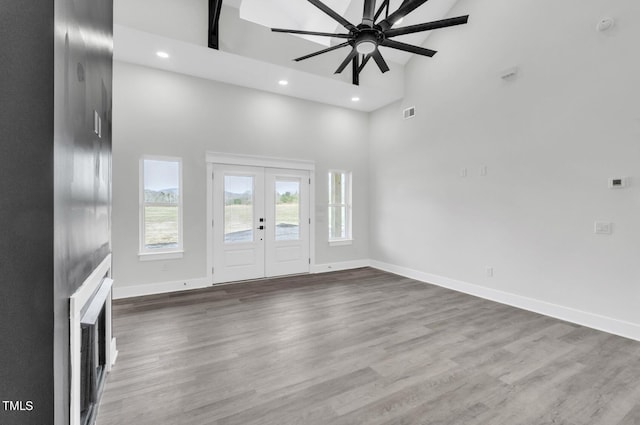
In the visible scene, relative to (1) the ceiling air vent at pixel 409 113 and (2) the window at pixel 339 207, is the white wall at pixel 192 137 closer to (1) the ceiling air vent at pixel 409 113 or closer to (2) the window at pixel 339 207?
(2) the window at pixel 339 207

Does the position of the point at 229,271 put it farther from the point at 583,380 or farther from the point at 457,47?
the point at 457,47

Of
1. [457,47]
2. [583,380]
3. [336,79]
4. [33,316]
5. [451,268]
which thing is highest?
[457,47]

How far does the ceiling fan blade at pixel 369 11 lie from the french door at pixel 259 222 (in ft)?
11.0

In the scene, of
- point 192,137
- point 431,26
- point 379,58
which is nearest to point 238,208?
point 192,137

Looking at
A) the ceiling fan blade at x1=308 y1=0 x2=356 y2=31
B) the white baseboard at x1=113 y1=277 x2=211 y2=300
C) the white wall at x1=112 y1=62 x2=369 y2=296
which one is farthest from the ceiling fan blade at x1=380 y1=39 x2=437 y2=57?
the white baseboard at x1=113 y1=277 x2=211 y2=300

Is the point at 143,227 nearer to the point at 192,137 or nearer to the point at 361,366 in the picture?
the point at 192,137

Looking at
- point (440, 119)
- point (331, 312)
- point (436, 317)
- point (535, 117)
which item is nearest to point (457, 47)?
point (440, 119)

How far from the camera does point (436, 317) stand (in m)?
3.68

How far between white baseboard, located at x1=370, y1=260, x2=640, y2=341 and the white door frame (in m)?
2.22

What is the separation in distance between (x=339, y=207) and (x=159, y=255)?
3.72 metres

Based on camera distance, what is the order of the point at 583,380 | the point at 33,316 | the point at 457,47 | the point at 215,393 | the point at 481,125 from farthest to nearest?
the point at 457,47 < the point at 481,125 < the point at 583,380 < the point at 215,393 < the point at 33,316

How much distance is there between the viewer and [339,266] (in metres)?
6.45

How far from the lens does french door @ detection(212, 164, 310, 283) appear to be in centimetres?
518

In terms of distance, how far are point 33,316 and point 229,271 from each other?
4.38 m
